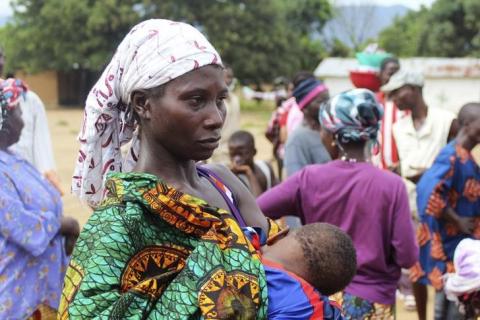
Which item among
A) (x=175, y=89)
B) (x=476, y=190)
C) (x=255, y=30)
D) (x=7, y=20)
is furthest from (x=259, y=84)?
(x=175, y=89)

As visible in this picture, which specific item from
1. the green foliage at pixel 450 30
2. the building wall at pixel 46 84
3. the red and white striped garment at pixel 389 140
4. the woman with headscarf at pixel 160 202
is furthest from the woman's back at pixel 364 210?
the building wall at pixel 46 84

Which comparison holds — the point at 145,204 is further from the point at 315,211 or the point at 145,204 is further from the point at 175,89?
the point at 315,211

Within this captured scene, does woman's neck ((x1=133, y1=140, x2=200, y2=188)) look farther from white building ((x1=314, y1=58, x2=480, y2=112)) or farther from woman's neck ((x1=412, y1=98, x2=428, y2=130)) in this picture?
white building ((x1=314, y1=58, x2=480, y2=112))

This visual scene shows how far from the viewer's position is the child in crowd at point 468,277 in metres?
3.24

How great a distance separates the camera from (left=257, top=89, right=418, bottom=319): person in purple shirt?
11.8 ft

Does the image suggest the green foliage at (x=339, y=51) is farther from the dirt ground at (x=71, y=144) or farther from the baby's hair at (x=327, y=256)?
the baby's hair at (x=327, y=256)

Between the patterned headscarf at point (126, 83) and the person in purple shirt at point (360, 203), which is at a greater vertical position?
the patterned headscarf at point (126, 83)

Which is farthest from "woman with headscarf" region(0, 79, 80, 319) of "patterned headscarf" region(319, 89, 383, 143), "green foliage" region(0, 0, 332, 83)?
"green foliage" region(0, 0, 332, 83)

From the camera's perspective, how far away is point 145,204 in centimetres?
167

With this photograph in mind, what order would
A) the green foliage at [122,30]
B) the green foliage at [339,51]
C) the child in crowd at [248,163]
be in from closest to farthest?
the child in crowd at [248,163], the green foliage at [122,30], the green foliage at [339,51]

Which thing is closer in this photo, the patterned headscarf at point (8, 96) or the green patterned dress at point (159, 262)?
the green patterned dress at point (159, 262)

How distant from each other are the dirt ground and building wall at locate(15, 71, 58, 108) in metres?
4.39

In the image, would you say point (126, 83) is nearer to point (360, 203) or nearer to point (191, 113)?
point (191, 113)

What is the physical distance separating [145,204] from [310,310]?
45cm
